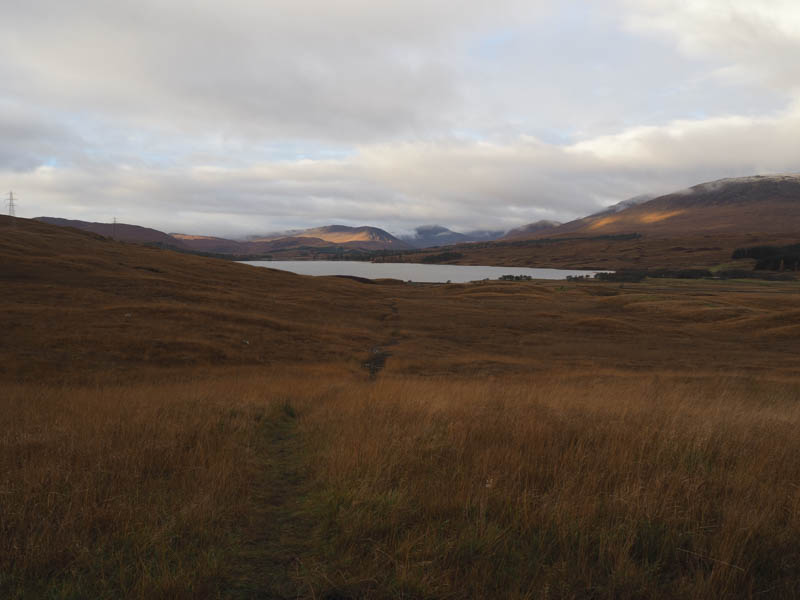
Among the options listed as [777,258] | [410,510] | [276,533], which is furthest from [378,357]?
[777,258]

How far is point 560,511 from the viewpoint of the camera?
4.45 metres

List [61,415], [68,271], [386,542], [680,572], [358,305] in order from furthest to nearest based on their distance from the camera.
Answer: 1. [358,305]
2. [68,271]
3. [61,415]
4. [386,542]
5. [680,572]

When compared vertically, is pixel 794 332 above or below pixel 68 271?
below

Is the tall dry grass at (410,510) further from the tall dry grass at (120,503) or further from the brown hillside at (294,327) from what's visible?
the brown hillside at (294,327)

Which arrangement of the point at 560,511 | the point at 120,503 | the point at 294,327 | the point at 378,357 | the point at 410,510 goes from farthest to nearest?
the point at 294,327, the point at 378,357, the point at 120,503, the point at 410,510, the point at 560,511

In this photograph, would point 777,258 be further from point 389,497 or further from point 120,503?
point 120,503

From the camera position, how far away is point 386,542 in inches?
162

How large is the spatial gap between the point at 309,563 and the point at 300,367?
22.3 meters

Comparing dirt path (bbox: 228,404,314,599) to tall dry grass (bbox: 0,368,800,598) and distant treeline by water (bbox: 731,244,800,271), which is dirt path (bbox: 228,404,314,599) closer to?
tall dry grass (bbox: 0,368,800,598)

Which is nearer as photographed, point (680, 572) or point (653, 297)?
point (680, 572)

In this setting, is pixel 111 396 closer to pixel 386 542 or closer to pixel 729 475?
pixel 386 542

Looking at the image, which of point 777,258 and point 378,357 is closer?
point 378,357

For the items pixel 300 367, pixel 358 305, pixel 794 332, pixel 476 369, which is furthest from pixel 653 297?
pixel 300 367

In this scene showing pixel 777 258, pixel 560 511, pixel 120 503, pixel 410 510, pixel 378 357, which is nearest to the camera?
pixel 560 511
